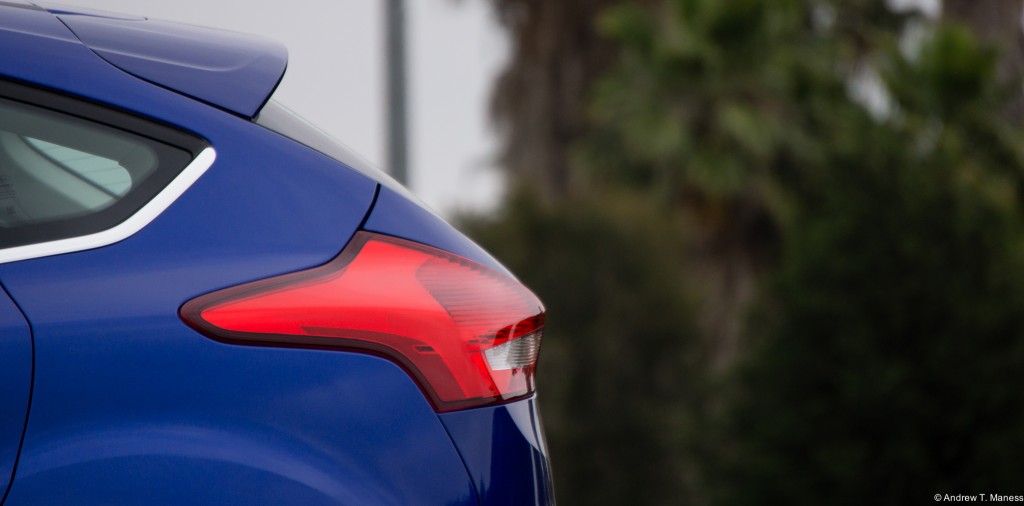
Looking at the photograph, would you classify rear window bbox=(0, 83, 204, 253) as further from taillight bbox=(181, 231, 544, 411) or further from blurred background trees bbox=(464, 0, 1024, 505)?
blurred background trees bbox=(464, 0, 1024, 505)

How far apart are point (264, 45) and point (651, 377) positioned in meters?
7.39

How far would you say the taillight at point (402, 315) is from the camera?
5.25ft

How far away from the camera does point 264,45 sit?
1872 mm

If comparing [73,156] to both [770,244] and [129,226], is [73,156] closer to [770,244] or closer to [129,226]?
[129,226]

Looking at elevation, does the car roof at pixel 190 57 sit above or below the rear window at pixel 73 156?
above

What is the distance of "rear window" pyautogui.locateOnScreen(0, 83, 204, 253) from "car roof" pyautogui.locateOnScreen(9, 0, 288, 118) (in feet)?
0.32

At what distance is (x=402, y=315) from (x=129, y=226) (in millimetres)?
424

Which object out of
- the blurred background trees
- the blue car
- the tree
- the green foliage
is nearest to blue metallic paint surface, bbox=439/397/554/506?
the blue car

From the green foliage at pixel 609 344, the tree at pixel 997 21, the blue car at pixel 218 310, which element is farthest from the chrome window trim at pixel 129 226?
the tree at pixel 997 21

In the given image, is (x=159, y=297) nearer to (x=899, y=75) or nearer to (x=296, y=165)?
(x=296, y=165)

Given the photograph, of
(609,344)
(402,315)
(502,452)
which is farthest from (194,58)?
(609,344)

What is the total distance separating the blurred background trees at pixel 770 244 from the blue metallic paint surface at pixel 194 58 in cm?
376

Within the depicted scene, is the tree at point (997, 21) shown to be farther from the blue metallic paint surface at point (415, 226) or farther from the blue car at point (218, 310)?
the blue car at point (218, 310)

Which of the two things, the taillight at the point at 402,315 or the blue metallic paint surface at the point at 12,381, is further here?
the taillight at the point at 402,315
